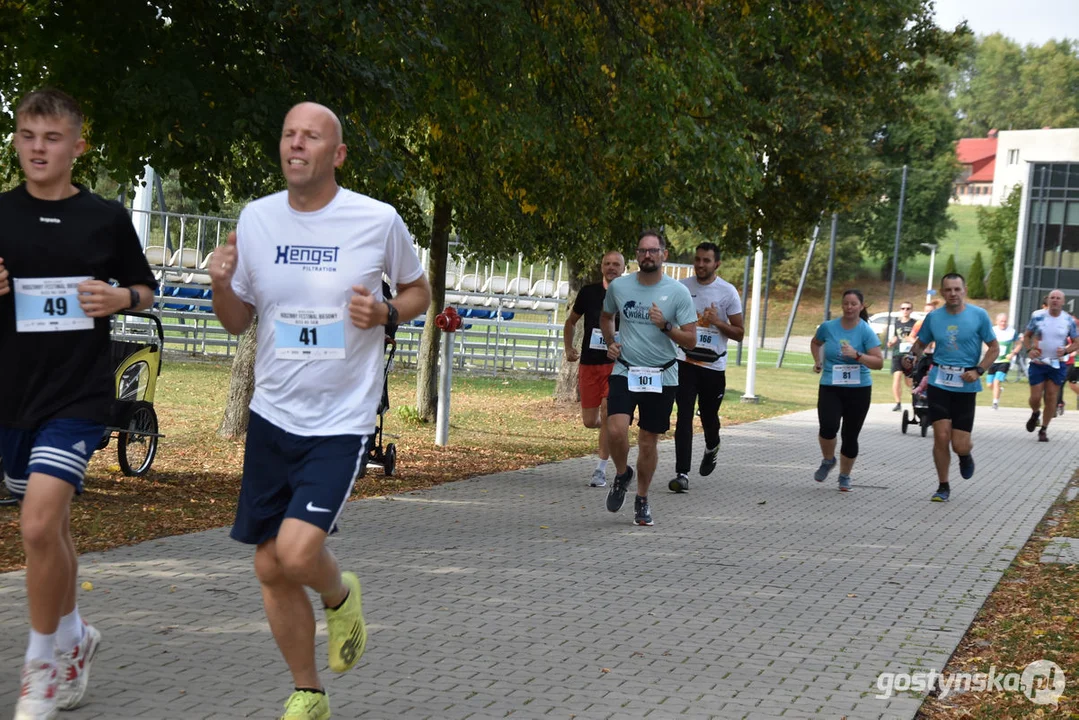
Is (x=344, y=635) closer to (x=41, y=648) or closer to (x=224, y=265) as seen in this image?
(x=41, y=648)

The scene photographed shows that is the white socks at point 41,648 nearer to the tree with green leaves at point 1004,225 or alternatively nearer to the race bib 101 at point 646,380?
the race bib 101 at point 646,380

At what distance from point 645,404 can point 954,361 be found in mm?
3840

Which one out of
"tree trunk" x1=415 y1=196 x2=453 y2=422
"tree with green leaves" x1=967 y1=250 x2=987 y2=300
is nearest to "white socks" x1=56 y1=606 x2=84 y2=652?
"tree trunk" x1=415 y1=196 x2=453 y2=422

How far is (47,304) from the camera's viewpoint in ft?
15.4

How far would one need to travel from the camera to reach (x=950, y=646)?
6.76 m

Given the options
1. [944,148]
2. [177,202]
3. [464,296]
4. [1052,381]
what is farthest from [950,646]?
[944,148]

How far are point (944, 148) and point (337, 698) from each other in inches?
4096

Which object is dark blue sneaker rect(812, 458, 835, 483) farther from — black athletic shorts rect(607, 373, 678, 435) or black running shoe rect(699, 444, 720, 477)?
black athletic shorts rect(607, 373, 678, 435)

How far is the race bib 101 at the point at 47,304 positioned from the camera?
4668 millimetres

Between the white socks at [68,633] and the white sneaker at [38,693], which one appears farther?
the white socks at [68,633]

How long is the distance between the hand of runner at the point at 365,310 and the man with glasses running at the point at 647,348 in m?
5.59

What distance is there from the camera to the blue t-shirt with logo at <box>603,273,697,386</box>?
10117 millimetres

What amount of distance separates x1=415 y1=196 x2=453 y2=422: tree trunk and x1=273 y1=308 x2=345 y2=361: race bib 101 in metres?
12.5

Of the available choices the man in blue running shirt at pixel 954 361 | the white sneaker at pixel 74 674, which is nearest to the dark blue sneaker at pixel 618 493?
the man in blue running shirt at pixel 954 361
